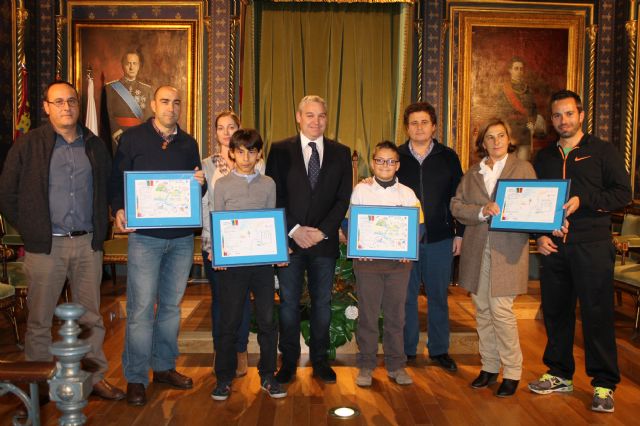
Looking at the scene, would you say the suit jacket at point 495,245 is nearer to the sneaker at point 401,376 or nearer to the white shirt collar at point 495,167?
the white shirt collar at point 495,167

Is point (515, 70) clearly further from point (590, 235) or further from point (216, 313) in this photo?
point (216, 313)

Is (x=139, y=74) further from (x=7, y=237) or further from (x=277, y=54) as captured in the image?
(x=7, y=237)

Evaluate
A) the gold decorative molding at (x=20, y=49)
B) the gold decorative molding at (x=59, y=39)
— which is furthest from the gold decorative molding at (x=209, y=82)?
the gold decorative molding at (x=20, y=49)

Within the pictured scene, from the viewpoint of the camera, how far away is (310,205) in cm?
349

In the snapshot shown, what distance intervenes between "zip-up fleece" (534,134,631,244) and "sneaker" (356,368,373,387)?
1.39m

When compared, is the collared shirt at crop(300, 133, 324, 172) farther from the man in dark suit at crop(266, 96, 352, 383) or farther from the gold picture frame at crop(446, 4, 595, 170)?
the gold picture frame at crop(446, 4, 595, 170)

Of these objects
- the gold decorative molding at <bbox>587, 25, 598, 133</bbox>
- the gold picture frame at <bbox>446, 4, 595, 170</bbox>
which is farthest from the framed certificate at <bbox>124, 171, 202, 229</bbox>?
the gold decorative molding at <bbox>587, 25, 598, 133</bbox>

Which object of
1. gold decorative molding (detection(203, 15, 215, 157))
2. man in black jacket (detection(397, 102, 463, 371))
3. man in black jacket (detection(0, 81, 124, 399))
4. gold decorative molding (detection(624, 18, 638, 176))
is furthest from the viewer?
gold decorative molding (detection(203, 15, 215, 157))

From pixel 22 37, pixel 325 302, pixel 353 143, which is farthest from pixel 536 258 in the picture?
pixel 22 37

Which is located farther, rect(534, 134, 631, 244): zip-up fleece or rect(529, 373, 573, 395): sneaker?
rect(529, 373, 573, 395): sneaker

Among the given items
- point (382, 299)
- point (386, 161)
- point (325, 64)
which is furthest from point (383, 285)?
point (325, 64)

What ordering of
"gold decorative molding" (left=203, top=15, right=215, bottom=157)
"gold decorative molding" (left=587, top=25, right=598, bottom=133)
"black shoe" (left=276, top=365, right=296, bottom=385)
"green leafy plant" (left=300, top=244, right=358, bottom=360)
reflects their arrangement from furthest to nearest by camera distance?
"gold decorative molding" (left=587, top=25, right=598, bottom=133) → "gold decorative molding" (left=203, top=15, right=215, bottom=157) → "green leafy plant" (left=300, top=244, right=358, bottom=360) → "black shoe" (left=276, top=365, right=296, bottom=385)

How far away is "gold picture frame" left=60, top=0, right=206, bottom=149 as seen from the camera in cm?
698

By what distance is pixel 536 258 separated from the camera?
23.6ft
